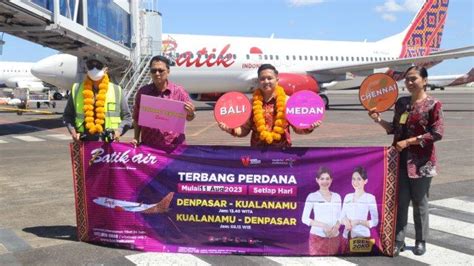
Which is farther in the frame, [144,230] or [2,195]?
[2,195]

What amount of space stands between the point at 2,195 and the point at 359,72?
944 inches

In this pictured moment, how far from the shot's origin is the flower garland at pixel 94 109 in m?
5.23

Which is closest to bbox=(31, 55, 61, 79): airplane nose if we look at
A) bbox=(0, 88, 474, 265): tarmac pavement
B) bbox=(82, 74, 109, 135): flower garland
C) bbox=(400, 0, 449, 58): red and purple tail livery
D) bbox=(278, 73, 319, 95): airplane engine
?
bbox=(0, 88, 474, 265): tarmac pavement

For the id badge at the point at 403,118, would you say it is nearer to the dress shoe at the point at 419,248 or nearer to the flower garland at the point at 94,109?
the dress shoe at the point at 419,248

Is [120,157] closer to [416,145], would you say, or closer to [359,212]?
[359,212]

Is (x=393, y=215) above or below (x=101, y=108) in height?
below

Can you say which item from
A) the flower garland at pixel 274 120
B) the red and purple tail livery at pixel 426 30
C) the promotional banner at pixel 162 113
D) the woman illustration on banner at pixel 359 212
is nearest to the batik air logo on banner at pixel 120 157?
the promotional banner at pixel 162 113

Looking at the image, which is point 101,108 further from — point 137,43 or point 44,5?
point 137,43

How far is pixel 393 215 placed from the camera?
4.67m

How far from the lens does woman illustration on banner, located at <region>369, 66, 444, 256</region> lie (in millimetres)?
4453

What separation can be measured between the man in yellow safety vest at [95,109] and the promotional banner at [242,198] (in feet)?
1.28

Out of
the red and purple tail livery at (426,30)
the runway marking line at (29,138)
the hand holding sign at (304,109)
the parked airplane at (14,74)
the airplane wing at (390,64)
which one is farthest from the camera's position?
the parked airplane at (14,74)

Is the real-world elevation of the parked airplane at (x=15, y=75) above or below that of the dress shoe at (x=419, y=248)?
above

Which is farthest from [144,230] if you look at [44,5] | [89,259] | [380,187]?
[44,5]
